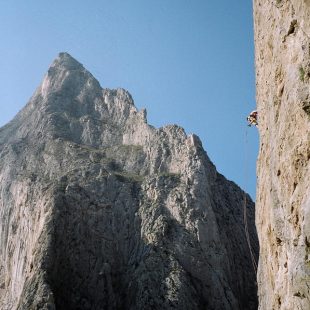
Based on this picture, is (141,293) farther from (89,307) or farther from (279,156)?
(279,156)

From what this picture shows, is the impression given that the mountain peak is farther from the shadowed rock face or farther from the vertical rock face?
the vertical rock face

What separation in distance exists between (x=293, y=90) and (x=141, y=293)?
1793 inches

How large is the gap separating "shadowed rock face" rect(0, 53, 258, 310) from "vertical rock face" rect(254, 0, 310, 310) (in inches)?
1562

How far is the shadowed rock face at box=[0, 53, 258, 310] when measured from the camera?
5481 centimetres

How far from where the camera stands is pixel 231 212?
69688 mm

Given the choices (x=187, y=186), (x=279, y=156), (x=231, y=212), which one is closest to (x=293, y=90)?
(x=279, y=156)

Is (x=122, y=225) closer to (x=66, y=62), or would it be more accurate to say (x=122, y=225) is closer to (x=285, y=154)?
(x=285, y=154)

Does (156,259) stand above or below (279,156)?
above

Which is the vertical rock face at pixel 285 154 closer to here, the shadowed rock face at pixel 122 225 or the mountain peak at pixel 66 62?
the shadowed rock face at pixel 122 225

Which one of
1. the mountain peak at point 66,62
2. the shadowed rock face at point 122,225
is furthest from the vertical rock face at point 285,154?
the mountain peak at point 66,62

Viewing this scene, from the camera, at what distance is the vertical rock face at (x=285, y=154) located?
34.9 feet

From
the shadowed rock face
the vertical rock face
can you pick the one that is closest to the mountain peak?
the shadowed rock face

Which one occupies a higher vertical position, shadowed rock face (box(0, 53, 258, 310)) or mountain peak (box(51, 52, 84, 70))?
mountain peak (box(51, 52, 84, 70))

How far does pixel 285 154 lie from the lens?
12.1 m
